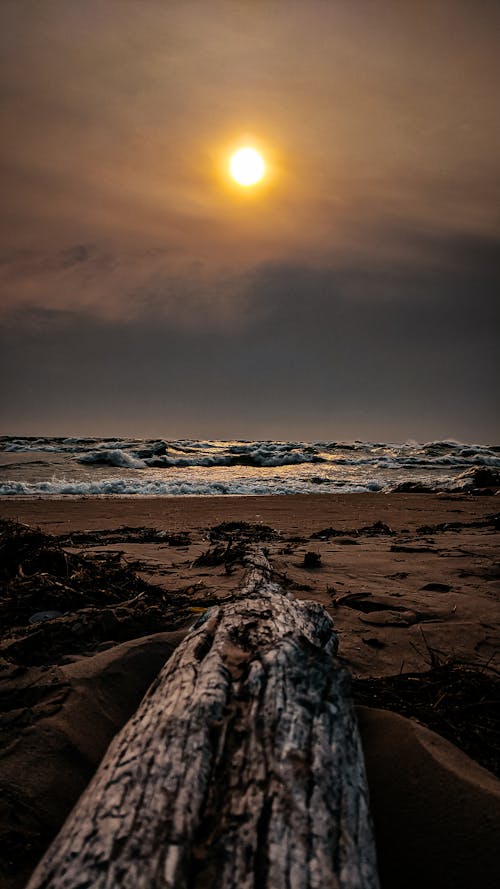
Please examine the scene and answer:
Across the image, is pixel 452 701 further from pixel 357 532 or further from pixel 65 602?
pixel 357 532

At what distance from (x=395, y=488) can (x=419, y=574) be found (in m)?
10.0

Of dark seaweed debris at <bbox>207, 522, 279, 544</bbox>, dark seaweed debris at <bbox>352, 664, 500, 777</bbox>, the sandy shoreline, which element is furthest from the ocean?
Result: dark seaweed debris at <bbox>352, 664, 500, 777</bbox>

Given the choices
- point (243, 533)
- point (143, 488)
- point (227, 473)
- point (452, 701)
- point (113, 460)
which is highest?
point (113, 460)

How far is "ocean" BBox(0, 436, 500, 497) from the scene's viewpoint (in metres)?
13.2

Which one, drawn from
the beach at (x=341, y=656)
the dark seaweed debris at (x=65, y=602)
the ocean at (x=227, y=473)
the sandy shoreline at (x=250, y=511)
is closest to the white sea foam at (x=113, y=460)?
the ocean at (x=227, y=473)

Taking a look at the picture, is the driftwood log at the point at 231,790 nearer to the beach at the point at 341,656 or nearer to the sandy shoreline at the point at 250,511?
the beach at the point at 341,656

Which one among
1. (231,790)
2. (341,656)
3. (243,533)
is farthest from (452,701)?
(243,533)

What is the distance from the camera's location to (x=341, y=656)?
229 cm

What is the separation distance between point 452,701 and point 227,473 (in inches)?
687

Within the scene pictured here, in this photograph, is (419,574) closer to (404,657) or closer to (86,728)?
(404,657)

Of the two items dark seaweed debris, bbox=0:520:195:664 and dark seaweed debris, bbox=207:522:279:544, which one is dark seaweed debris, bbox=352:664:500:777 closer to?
dark seaweed debris, bbox=0:520:195:664

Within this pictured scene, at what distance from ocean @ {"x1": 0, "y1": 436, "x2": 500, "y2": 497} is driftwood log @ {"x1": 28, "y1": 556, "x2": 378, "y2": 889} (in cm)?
1164

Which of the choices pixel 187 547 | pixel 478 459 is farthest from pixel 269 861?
pixel 478 459

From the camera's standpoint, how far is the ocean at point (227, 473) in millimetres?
13172
